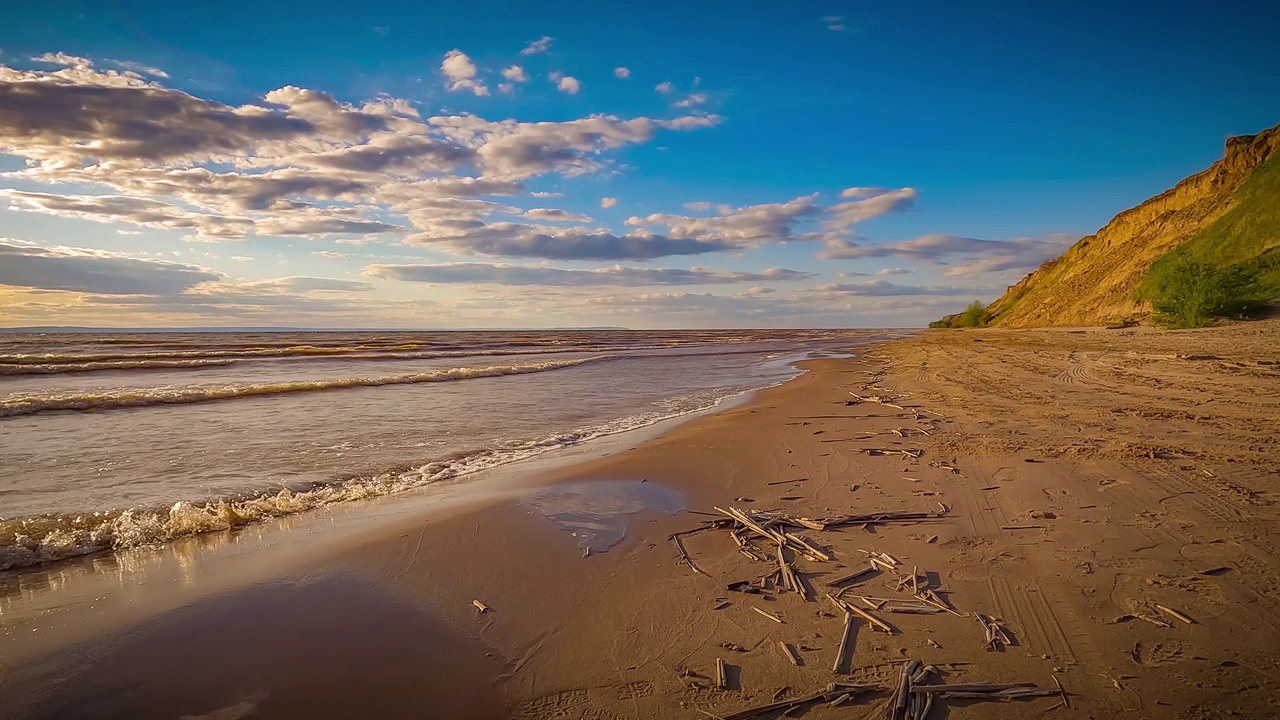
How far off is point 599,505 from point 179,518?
13.9 ft

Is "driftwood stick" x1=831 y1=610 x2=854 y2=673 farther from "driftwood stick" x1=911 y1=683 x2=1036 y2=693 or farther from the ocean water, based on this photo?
the ocean water

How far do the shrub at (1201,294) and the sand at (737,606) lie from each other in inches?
936

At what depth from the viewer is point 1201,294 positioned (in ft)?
78.1

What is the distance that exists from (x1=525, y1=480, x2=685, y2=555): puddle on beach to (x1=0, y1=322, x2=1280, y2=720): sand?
5 cm

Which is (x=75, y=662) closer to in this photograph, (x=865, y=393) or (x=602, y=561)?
(x=602, y=561)

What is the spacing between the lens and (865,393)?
43.9ft

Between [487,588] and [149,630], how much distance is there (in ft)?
6.90

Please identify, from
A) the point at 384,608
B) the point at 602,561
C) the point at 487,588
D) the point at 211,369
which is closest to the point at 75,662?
the point at 384,608

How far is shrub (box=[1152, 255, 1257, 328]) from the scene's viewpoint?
23734mm

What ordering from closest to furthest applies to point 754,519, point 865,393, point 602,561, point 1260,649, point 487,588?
1. point 1260,649
2. point 487,588
3. point 602,561
4. point 754,519
5. point 865,393

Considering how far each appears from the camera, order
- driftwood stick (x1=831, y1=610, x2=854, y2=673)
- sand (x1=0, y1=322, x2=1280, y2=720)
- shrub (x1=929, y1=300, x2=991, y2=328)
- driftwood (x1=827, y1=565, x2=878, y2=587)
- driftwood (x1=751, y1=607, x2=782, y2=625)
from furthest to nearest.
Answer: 1. shrub (x1=929, y1=300, x2=991, y2=328)
2. driftwood (x1=827, y1=565, x2=878, y2=587)
3. driftwood (x1=751, y1=607, x2=782, y2=625)
4. driftwood stick (x1=831, y1=610, x2=854, y2=673)
5. sand (x1=0, y1=322, x2=1280, y2=720)

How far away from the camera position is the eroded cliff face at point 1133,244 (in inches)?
1563

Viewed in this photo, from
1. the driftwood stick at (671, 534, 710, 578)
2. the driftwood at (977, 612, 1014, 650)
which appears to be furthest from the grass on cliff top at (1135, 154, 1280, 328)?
the driftwood stick at (671, 534, 710, 578)

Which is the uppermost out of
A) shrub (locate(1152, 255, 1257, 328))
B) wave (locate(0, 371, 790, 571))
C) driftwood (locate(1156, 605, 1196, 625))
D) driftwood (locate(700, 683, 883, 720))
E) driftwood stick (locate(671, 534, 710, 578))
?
shrub (locate(1152, 255, 1257, 328))
